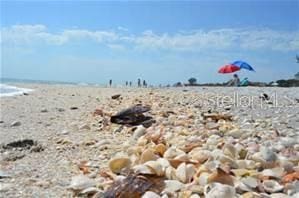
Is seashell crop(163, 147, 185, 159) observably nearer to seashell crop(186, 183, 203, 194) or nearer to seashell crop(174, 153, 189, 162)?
seashell crop(174, 153, 189, 162)

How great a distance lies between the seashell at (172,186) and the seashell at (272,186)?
1.90ft

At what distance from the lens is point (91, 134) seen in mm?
5363

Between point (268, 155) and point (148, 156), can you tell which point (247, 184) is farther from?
point (148, 156)

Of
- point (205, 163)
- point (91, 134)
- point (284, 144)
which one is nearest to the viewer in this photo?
point (205, 163)

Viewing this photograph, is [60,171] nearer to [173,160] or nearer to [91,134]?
[173,160]

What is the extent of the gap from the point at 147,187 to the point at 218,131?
84.8 inches

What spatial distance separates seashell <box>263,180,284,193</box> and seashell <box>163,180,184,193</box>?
579 millimetres

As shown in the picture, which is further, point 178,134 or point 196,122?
point 196,122

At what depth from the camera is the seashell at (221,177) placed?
2.75m

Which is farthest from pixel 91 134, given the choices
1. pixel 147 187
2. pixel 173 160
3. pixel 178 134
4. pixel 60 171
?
pixel 147 187

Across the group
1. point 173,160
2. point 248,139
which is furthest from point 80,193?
point 248,139

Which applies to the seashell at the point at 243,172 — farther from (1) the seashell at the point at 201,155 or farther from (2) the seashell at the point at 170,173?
(2) the seashell at the point at 170,173

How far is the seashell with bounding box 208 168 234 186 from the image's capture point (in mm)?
2754

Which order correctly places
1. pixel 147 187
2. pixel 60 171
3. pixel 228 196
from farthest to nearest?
pixel 60 171
pixel 147 187
pixel 228 196
